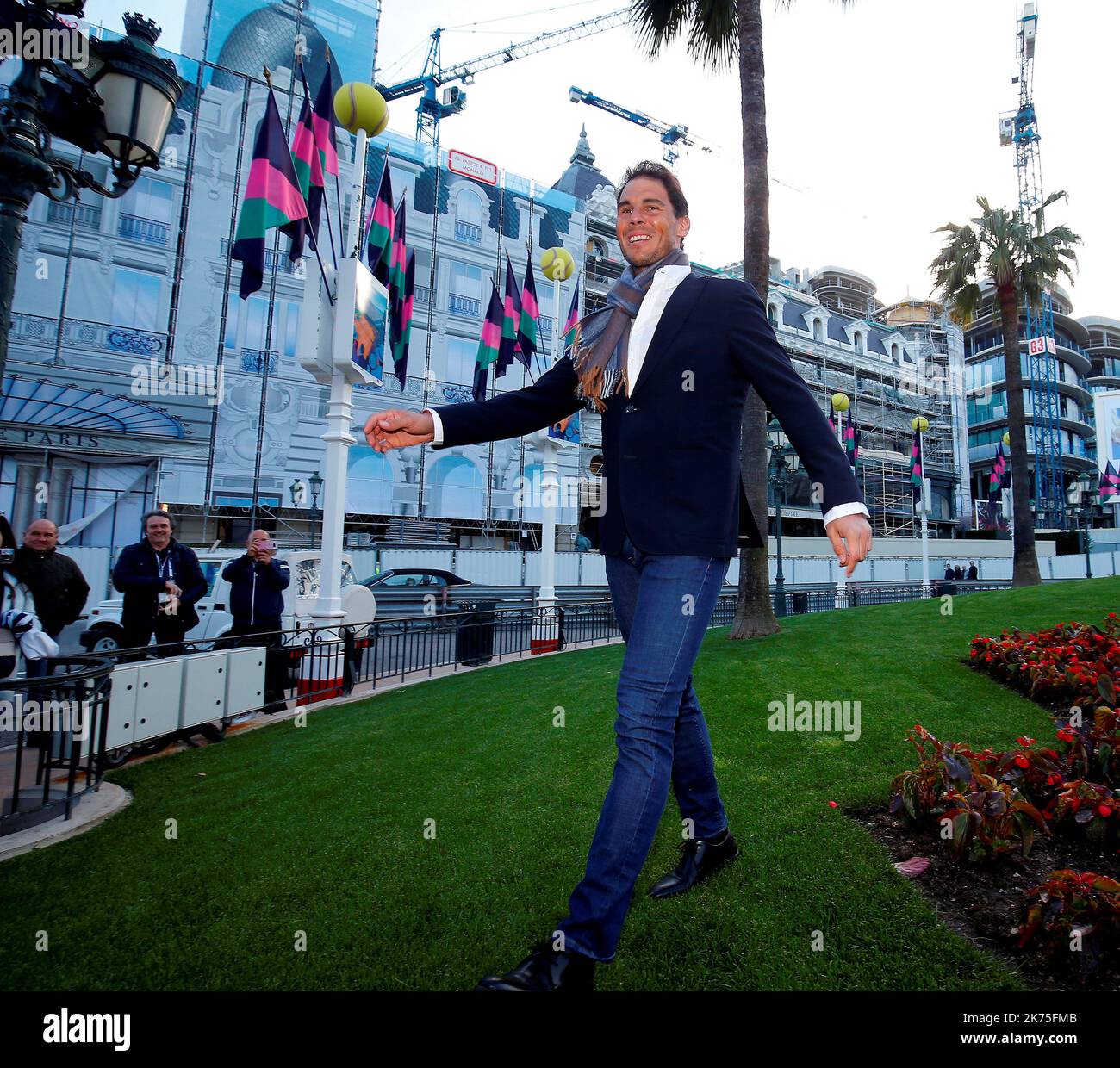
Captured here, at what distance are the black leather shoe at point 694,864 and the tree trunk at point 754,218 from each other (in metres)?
8.19

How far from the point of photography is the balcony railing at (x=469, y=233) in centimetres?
2964

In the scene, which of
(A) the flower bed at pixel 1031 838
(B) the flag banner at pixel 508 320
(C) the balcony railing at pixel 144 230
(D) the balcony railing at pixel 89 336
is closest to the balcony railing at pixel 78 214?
(C) the balcony railing at pixel 144 230

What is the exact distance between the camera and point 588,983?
1.72 m

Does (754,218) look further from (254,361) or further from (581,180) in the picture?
(581,180)

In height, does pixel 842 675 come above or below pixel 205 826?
above

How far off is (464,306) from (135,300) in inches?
501

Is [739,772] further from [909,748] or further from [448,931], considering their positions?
[448,931]

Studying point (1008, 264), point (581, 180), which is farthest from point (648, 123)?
point (1008, 264)

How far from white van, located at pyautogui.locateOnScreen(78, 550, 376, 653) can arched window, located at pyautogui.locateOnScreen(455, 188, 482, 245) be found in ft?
73.8

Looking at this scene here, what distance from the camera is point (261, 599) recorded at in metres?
7.56

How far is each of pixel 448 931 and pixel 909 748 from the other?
9.66 feet

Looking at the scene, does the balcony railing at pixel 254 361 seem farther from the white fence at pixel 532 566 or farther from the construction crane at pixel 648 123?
the construction crane at pixel 648 123

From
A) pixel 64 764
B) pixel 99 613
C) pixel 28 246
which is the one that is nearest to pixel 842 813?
pixel 64 764
